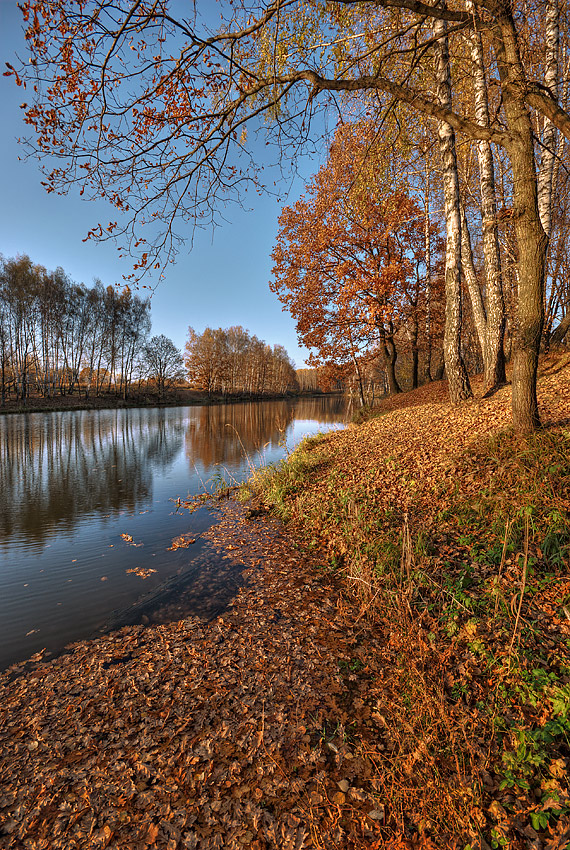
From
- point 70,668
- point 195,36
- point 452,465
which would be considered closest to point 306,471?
point 452,465

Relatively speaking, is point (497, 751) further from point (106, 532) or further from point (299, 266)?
point (299, 266)

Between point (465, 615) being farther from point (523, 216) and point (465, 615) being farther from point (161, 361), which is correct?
point (161, 361)

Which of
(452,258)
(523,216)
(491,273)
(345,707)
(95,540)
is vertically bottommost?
(95,540)

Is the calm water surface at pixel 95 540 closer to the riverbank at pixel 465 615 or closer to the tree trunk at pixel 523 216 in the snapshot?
the riverbank at pixel 465 615

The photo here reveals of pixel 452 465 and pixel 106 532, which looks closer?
pixel 452 465

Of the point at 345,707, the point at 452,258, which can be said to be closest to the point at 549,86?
the point at 452,258

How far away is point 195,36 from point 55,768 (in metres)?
6.80

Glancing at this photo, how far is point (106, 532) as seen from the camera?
22.9ft

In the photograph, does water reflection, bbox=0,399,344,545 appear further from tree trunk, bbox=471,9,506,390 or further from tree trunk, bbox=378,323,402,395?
tree trunk, bbox=471,9,506,390

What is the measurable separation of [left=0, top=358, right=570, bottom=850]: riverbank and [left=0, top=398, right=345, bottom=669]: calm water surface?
580 millimetres

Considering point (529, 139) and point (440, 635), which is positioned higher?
point (529, 139)

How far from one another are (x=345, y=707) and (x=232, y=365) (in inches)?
2334

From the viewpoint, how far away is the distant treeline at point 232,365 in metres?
55.5

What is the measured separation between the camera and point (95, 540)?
6.59m
